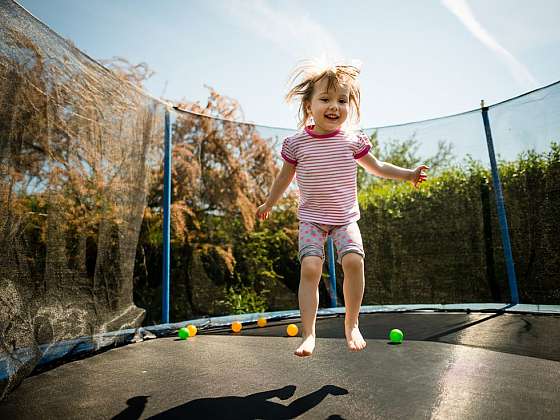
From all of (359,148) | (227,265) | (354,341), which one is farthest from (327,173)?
(227,265)

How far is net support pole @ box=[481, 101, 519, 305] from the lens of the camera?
342cm

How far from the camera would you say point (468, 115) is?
3783 millimetres

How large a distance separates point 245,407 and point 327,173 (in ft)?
3.20

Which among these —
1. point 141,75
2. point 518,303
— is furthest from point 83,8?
point 518,303

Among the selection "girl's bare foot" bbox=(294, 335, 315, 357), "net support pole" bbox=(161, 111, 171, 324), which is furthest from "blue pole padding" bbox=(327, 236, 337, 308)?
"girl's bare foot" bbox=(294, 335, 315, 357)

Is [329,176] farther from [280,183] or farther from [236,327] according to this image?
[236,327]

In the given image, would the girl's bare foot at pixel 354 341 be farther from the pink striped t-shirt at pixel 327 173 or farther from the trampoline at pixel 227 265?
the pink striped t-shirt at pixel 327 173

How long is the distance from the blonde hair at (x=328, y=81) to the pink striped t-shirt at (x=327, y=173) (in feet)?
0.51

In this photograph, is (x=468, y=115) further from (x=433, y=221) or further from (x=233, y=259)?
(x=233, y=259)

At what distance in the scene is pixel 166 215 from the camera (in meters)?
3.24

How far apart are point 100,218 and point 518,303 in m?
3.04

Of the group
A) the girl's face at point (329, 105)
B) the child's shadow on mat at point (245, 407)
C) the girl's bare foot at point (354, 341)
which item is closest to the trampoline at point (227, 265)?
the child's shadow on mat at point (245, 407)

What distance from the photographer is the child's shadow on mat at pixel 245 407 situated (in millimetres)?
1343

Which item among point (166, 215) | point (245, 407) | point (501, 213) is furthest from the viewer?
point (501, 213)
